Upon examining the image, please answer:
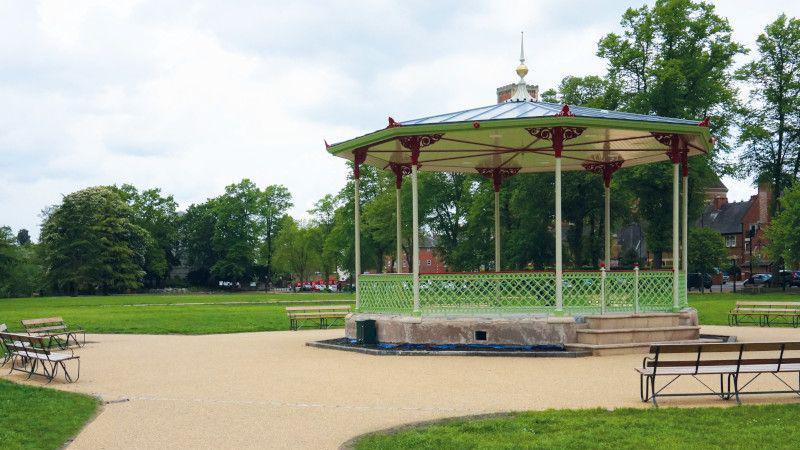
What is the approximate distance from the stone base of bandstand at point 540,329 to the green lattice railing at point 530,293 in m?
0.38

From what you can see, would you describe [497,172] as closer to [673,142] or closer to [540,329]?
[673,142]

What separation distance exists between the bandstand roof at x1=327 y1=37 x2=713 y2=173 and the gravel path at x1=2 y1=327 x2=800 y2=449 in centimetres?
532

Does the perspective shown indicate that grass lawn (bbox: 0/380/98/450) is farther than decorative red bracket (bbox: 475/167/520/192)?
No

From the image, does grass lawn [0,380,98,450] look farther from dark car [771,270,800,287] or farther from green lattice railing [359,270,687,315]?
dark car [771,270,800,287]

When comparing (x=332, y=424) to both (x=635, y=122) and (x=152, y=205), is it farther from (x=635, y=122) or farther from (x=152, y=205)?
(x=152, y=205)

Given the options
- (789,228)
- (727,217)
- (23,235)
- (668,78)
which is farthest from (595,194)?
(23,235)

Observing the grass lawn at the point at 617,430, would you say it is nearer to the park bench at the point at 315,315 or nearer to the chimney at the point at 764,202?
the park bench at the point at 315,315

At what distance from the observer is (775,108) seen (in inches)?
2051

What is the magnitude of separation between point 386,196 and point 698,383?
5163 centimetres

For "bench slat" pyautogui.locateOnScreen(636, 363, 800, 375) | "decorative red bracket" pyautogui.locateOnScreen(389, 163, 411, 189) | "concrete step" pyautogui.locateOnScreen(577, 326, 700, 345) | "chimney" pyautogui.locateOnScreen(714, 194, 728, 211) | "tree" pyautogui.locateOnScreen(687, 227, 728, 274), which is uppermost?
"chimney" pyautogui.locateOnScreen(714, 194, 728, 211)

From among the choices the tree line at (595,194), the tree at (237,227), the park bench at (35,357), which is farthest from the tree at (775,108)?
the tree at (237,227)

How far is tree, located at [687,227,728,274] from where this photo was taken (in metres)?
59.2

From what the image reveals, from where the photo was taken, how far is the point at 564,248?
49.7 m

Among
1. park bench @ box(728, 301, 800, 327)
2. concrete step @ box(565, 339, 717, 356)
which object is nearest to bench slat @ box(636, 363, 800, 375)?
concrete step @ box(565, 339, 717, 356)
